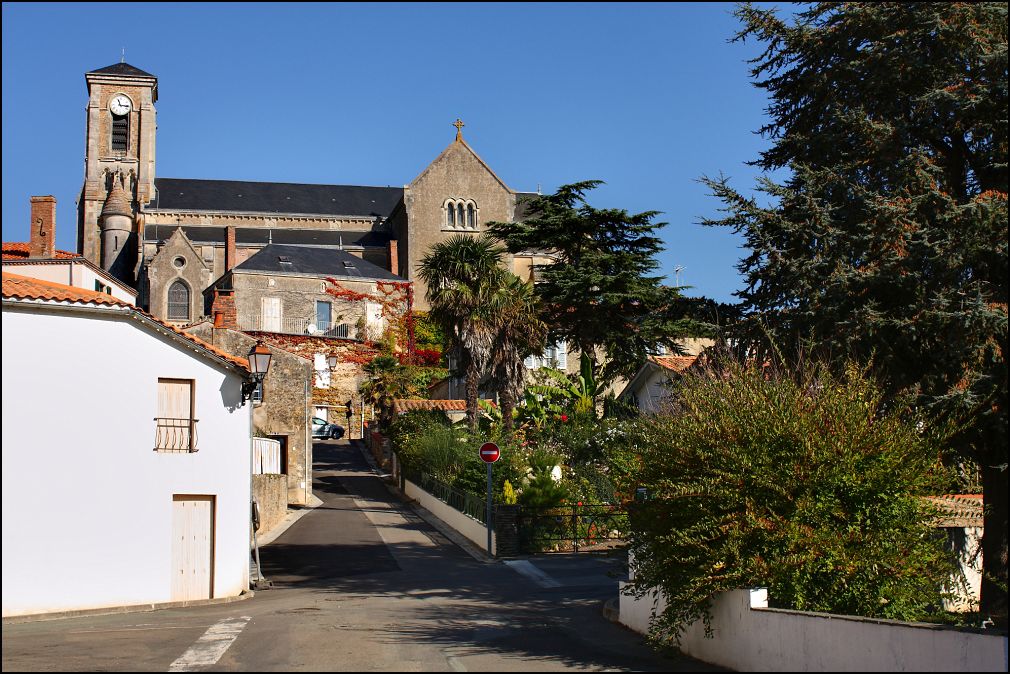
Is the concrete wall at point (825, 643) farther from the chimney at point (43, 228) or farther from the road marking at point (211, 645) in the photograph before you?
the chimney at point (43, 228)

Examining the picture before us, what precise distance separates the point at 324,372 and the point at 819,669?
46851mm

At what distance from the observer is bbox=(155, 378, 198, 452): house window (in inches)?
725

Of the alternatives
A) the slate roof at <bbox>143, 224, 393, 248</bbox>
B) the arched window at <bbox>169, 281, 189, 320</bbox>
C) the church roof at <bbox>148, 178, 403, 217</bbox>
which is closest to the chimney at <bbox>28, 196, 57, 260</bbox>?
the arched window at <bbox>169, 281, 189, 320</bbox>

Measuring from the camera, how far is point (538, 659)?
11836 millimetres

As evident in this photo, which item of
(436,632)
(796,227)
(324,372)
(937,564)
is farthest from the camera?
(324,372)

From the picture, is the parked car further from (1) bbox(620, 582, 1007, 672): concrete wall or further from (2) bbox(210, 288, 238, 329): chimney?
(1) bbox(620, 582, 1007, 672): concrete wall

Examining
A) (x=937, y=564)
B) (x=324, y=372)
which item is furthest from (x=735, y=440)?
(x=324, y=372)

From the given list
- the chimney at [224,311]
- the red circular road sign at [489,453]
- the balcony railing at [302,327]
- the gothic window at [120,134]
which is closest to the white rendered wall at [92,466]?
the red circular road sign at [489,453]

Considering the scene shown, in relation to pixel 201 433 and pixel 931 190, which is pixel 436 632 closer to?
pixel 201 433

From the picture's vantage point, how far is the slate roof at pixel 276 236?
234 feet

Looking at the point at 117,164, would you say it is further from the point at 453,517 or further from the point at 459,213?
the point at 453,517

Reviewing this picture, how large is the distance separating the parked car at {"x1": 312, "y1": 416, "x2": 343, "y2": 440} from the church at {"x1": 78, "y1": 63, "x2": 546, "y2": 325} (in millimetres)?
7084

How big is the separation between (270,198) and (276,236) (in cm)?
Result: 529

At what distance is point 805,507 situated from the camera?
36.0ft
